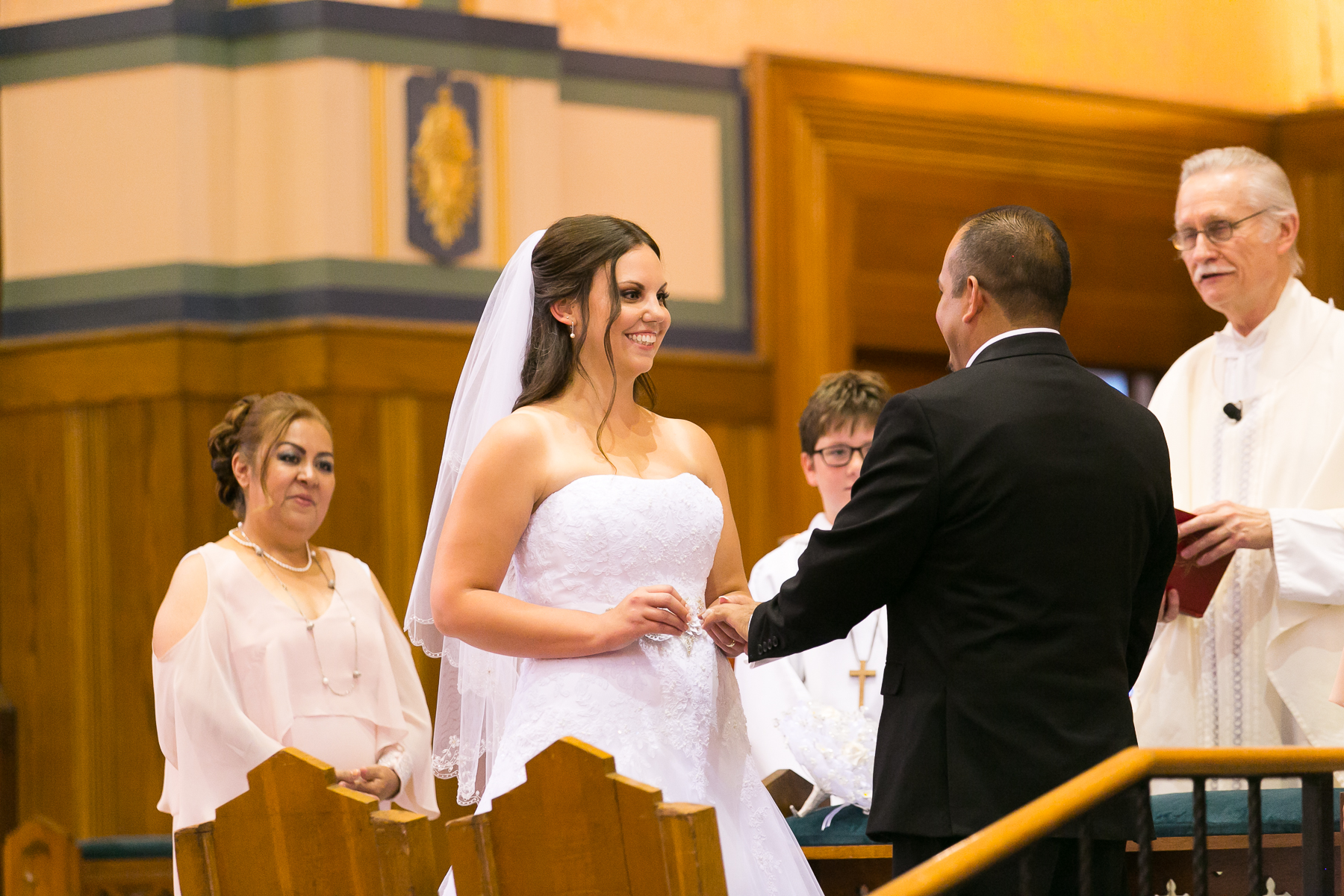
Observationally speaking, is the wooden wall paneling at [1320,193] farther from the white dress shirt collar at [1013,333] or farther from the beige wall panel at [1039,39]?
the white dress shirt collar at [1013,333]

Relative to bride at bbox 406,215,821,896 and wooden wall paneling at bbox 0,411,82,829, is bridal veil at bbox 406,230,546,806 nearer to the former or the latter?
bride at bbox 406,215,821,896

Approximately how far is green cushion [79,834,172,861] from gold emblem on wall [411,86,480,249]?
7.96 ft

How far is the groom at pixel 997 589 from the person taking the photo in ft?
8.55

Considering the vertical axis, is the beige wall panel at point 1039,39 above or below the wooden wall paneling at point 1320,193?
above

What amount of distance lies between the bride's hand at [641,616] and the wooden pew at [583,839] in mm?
540

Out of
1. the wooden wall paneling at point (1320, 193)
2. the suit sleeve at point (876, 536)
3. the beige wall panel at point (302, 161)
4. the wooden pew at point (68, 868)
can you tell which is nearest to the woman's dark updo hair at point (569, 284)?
the suit sleeve at point (876, 536)

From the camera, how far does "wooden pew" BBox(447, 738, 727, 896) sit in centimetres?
227

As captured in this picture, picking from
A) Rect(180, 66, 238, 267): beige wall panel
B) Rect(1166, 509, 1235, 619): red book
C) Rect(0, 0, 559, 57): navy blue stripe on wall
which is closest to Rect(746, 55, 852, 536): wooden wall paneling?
Rect(0, 0, 559, 57): navy blue stripe on wall

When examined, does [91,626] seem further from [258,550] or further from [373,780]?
[373,780]

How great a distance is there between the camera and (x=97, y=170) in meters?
6.18

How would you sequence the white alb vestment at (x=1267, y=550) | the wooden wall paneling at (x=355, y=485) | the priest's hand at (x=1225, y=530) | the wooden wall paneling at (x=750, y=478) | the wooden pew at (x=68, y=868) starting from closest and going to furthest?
1. the priest's hand at (x=1225, y=530)
2. the white alb vestment at (x=1267, y=550)
3. the wooden pew at (x=68, y=868)
4. the wooden wall paneling at (x=355, y=485)
5. the wooden wall paneling at (x=750, y=478)

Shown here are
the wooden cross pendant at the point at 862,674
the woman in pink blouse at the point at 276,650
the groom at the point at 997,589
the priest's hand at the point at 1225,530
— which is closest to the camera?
the groom at the point at 997,589

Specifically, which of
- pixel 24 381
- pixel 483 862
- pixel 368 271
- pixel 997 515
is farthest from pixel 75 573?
pixel 997 515

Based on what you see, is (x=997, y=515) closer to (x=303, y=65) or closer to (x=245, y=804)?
(x=245, y=804)
